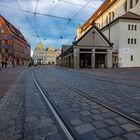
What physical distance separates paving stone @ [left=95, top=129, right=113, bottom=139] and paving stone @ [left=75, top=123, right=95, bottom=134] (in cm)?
19

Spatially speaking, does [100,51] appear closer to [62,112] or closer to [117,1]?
[117,1]

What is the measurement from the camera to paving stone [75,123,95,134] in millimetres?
3598

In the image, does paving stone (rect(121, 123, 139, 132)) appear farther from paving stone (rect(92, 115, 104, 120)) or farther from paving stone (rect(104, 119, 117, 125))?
paving stone (rect(92, 115, 104, 120))

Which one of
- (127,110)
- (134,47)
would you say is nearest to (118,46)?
(134,47)

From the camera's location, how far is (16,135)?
3.47 meters

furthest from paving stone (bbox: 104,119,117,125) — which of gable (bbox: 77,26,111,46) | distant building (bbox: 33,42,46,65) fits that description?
distant building (bbox: 33,42,46,65)

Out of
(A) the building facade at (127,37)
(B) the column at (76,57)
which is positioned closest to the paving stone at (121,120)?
(B) the column at (76,57)

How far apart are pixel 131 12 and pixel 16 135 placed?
44815 millimetres

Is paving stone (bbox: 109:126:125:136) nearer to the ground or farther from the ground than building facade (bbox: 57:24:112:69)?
nearer to the ground

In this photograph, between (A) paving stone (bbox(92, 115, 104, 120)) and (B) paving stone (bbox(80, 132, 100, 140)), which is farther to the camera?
(A) paving stone (bbox(92, 115, 104, 120))

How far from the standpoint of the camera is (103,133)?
3.46m

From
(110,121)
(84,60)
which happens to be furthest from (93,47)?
(110,121)

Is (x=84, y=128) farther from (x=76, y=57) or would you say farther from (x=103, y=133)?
(x=76, y=57)

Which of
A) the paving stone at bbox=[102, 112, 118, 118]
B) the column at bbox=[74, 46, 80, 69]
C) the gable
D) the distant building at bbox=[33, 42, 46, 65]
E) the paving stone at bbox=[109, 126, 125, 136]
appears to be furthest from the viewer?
the distant building at bbox=[33, 42, 46, 65]
